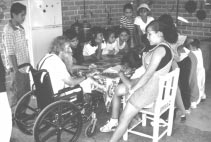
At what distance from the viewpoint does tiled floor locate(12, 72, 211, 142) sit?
321cm

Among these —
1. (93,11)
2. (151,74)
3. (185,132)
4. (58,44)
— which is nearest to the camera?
(151,74)

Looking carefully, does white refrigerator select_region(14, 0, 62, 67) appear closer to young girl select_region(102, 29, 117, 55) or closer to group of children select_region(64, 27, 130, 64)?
group of children select_region(64, 27, 130, 64)

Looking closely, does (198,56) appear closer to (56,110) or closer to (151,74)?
(151,74)

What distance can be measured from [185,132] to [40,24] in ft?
9.16

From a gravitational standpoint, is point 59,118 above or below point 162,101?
below

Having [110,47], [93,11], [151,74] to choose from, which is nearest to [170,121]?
[151,74]

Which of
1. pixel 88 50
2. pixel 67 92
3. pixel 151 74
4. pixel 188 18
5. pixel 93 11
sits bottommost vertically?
pixel 67 92

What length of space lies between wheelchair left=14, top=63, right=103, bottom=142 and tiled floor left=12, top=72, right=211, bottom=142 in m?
0.09

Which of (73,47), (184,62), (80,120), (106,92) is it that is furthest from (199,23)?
(80,120)

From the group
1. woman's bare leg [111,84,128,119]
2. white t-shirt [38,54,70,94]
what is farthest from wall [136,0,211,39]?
white t-shirt [38,54,70,94]

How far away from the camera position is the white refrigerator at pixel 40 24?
179 inches

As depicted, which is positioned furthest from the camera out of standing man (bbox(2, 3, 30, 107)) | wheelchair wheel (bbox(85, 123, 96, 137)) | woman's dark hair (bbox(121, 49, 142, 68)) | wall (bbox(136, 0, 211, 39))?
wall (bbox(136, 0, 211, 39))

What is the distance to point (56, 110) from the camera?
110 inches

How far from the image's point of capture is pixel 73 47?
13.0 ft
